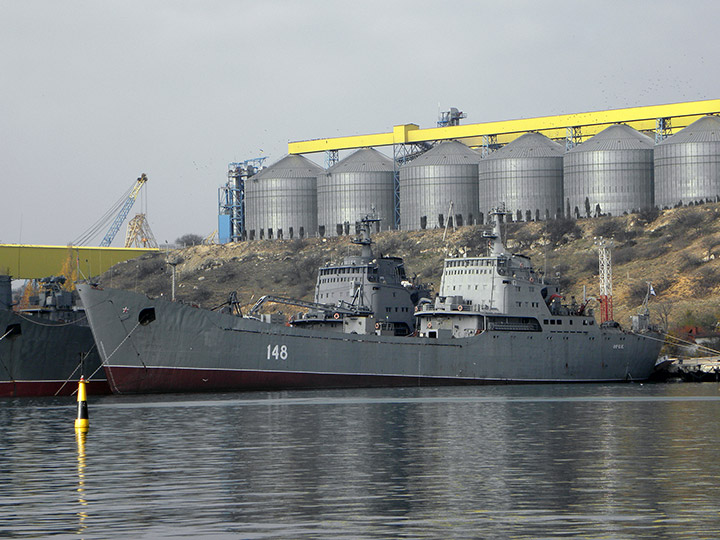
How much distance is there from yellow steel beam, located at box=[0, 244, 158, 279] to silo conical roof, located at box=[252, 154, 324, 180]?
1907 centimetres

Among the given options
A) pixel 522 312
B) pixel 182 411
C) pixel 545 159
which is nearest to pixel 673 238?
pixel 545 159

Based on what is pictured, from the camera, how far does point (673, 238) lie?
102m

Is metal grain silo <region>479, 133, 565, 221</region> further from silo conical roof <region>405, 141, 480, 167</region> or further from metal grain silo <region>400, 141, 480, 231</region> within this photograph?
silo conical roof <region>405, 141, 480, 167</region>

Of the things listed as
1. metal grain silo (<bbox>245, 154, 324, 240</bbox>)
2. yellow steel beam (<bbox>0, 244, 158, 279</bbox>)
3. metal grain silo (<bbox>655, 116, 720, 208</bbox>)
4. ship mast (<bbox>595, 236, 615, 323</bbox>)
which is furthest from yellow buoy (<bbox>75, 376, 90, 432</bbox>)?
metal grain silo (<bbox>245, 154, 324, 240</bbox>)

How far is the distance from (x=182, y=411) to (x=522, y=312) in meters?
29.9

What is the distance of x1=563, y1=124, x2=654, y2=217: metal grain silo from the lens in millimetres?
110438

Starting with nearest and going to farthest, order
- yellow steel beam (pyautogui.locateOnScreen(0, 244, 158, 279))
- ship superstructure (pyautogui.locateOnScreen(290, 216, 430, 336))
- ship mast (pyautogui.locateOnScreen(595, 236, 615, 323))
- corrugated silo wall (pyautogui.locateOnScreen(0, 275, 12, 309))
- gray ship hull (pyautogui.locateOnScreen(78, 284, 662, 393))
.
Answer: gray ship hull (pyautogui.locateOnScreen(78, 284, 662, 393)) → corrugated silo wall (pyautogui.locateOnScreen(0, 275, 12, 309)) → ship superstructure (pyautogui.locateOnScreen(290, 216, 430, 336)) → ship mast (pyautogui.locateOnScreen(595, 236, 615, 323)) → yellow steel beam (pyautogui.locateOnScreen(0, 244, 158, 279))

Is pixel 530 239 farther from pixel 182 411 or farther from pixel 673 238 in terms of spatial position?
pixel 182 411

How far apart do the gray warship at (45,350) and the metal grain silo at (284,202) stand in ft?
217

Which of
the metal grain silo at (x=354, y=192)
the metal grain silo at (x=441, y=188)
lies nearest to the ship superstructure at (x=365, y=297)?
the metal grain silo at (x=441, y=188)

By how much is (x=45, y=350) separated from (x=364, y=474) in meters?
38.3

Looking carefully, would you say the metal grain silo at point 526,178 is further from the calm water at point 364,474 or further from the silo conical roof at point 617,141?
the calm water at point 364,474

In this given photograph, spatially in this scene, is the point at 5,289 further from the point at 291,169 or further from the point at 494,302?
the point at 291,169

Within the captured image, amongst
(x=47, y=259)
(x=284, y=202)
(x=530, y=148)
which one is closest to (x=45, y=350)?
(x=47, y=259)
